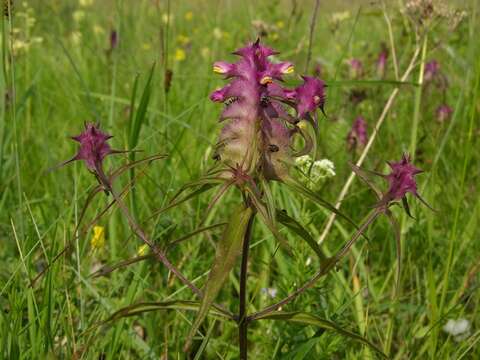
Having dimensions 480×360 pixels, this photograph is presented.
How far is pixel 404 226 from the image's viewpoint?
70.8 inches

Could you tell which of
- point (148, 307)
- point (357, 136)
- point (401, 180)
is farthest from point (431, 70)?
point (148, 307)

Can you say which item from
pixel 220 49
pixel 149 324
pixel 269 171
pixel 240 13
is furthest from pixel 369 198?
pixel 240 13

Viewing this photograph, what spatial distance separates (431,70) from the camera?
3135 mm

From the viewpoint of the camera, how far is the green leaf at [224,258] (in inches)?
33.3

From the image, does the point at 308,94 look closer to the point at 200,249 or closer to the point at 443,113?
the point at 200,249

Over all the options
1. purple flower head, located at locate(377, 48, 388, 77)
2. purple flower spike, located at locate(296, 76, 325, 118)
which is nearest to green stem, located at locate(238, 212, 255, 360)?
purple flower spike, located at locate(296, 76, 325, 118)

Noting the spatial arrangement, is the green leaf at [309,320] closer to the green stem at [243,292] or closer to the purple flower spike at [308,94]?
the green stem at [243,292]

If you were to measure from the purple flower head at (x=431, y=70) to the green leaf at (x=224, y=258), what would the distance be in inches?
95.5

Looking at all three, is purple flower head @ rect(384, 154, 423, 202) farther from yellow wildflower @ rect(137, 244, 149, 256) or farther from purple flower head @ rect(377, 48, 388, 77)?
purple flower head @ rect(377, 48, 388, 77)

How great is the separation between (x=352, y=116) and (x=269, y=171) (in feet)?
7.01

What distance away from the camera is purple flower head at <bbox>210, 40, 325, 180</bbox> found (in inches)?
36.9

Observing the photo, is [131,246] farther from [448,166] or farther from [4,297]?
[448,166]

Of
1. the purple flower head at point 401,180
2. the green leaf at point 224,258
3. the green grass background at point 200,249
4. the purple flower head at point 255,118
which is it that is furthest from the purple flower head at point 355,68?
the green leaf at point 224,258

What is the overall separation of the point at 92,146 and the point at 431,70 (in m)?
2.41
